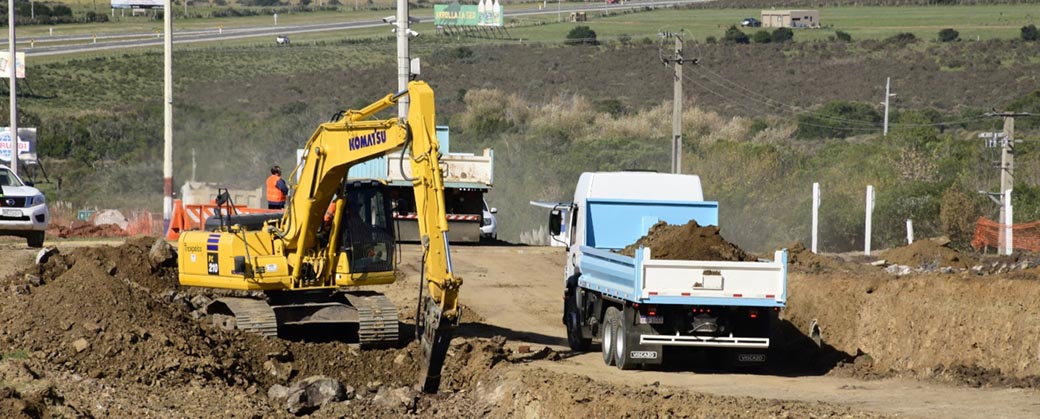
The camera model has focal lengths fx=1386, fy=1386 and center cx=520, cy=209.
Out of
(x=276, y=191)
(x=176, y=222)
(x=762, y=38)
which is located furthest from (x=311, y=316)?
(x=762, y=38)

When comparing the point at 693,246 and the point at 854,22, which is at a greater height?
the point at 854,22

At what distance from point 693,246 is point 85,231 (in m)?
24.3

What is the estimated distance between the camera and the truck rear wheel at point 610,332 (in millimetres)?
18375

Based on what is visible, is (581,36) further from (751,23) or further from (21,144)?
(21,144)

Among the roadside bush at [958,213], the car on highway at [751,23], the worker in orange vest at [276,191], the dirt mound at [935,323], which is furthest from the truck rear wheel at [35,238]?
the car on highway at [751,23]

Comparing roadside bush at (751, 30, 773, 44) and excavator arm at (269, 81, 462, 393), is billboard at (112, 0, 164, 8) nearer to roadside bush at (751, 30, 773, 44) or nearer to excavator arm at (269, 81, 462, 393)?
excavator arm at (269, 81, 462, 393)

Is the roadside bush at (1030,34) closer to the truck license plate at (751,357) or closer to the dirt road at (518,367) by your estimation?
the dirt road at (518,367)

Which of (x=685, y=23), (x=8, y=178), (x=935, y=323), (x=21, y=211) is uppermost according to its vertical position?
(x=685, y=23)

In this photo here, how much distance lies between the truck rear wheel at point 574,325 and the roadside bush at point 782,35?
78.7 metres

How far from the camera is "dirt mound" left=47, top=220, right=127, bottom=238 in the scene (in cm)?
3756

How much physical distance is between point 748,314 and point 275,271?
667cm

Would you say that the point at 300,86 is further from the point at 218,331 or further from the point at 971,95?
the point at 218,331

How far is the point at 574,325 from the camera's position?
20.6 metres

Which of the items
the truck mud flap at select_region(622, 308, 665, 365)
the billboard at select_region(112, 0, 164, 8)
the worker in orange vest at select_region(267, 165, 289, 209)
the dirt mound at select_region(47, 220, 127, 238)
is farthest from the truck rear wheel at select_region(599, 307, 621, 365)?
the billboard at select_region(112, 0, 164, 8)
